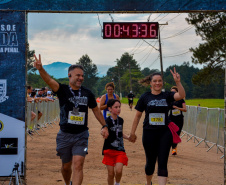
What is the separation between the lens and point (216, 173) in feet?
33.0

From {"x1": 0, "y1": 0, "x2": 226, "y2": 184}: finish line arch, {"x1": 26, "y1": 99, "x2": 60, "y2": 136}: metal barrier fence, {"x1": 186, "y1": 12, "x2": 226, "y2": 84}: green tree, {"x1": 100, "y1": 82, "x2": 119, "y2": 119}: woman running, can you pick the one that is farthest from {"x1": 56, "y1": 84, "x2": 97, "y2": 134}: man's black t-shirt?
{"x1": 186, "y1": 12, "x2": 226, "y2": 84}: green tree

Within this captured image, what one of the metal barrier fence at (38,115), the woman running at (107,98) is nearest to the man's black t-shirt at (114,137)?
the woman running at (107,98)

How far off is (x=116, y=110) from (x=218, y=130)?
7.39 metres

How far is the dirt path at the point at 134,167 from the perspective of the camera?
8.91 meters

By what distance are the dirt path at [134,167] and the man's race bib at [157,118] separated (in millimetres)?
1901

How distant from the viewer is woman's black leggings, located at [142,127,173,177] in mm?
7164

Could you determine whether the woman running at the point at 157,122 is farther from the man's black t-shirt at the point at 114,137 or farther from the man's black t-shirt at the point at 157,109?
the man's black t-shirt at the point at 114,137

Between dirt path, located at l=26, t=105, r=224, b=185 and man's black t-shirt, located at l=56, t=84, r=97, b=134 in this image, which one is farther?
dirt path, located at l=26, t=105, r=224, b=185

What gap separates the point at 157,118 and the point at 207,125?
8.72 metres

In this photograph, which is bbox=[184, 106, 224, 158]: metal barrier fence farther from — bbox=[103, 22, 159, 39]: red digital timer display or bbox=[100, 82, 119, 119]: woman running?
bbox=[103, 22, 159, 39]: red digital timer display

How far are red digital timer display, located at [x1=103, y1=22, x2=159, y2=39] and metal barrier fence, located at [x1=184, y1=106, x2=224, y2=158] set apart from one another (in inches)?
228

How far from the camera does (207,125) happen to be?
611 inches

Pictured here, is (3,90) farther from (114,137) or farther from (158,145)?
(158,145)

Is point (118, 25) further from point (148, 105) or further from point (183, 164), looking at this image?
point (183, 164)
